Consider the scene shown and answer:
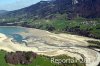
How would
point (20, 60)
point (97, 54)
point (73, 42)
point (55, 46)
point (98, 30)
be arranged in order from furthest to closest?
1. point (98, 30)
2. point (73, 42)
3. point (55, 46)
4. point (97, 54)
5. point (20, 60)

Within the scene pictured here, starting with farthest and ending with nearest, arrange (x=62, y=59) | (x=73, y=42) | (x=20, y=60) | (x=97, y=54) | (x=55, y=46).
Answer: (x=73, y=42)
(x=55, y=46)
(x=97, y=54)
(x=62, y=59)
(x=20, y=60)

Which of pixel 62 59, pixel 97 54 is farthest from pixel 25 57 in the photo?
pixel 97 54

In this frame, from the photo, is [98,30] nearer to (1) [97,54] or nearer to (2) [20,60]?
(1) [97,54]

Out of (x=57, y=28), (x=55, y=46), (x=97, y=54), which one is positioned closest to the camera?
(x=97, y=54)

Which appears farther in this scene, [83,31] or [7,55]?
[83,31]

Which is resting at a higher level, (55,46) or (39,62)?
(39,62)

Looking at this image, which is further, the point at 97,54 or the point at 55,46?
A: the point at 55,46

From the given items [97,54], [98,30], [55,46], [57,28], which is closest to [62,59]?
[97,54]

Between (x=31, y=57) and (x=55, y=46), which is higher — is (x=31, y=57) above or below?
above

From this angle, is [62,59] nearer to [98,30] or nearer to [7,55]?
[7,55]
